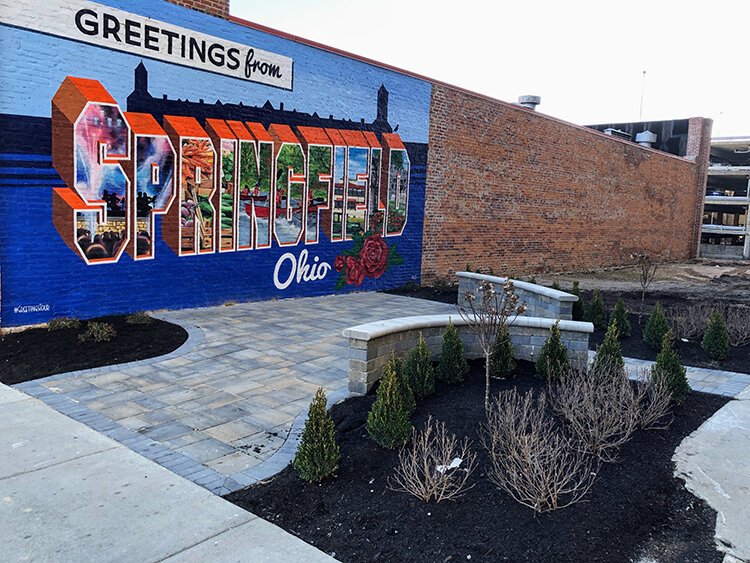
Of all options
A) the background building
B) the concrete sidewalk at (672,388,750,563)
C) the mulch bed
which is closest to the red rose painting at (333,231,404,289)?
the mulch bed

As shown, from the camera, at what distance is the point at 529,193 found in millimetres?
19656

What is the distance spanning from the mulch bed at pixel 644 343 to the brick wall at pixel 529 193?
159cm

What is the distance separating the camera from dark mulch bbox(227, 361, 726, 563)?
11.6 feet

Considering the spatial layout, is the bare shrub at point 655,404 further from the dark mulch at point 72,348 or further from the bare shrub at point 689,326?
the dark mulch at point 72,348

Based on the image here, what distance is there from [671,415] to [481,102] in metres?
13.0

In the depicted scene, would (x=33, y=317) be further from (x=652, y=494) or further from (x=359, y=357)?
(x=652, y=494)

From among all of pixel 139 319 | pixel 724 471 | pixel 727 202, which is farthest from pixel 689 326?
pixel 727 202

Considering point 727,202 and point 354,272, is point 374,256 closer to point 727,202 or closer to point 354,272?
point 354,272

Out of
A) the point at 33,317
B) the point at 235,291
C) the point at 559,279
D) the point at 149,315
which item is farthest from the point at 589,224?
the point at 33,317

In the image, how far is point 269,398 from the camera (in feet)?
21.5

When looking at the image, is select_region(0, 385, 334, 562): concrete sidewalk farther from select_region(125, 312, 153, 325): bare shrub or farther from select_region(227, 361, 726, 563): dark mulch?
select_region(125, 312, 153, 325): bare shrub

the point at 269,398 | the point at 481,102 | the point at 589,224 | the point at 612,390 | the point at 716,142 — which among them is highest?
the point at 716,142

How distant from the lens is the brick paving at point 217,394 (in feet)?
16.4

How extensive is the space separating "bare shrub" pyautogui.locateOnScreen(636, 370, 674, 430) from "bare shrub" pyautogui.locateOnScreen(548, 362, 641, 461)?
0.12 meters
